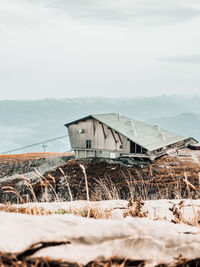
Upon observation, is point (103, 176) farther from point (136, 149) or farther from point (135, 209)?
point (135, 209)

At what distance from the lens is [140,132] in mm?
38531

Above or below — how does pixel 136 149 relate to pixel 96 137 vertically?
below

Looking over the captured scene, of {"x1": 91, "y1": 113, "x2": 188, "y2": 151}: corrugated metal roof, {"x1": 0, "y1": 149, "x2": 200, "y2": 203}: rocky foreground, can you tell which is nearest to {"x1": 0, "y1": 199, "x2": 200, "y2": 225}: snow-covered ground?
{"x1": 0, "y1": 149, "x2": 200, "y2": 203}: rocky foreground

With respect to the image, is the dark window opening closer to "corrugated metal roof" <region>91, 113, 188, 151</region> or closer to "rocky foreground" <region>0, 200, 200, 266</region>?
"corrugated metal roof" <region>91, 113, 188, 151</region>

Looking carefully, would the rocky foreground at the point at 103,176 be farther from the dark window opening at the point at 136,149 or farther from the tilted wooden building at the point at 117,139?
the tilted wooden building at the point at 117,139

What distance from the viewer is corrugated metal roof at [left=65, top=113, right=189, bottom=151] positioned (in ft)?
117

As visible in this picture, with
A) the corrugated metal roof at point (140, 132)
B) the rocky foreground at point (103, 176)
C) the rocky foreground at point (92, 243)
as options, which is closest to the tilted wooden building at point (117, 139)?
the corrugated metal roof at point (140, 132)

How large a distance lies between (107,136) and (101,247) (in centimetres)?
3511

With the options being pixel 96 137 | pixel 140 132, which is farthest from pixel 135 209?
pixel 96 137

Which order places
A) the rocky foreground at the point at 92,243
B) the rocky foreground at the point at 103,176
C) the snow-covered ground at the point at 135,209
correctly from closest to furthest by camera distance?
the rocky foreground at the point at 92,243 < the snow-covered ground at the point at 135,209 < the rocky foreground at the point at 103,176

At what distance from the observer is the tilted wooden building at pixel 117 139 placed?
1405 inches

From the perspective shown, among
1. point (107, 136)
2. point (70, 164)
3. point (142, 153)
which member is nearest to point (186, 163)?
point (142, 153)

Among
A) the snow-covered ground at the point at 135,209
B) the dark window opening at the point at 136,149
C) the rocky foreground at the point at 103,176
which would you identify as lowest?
the rocky foreground at the point at 103,176

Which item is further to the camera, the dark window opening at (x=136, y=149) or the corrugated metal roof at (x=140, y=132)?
the corrugated metal roof at (x=140, y=132)
